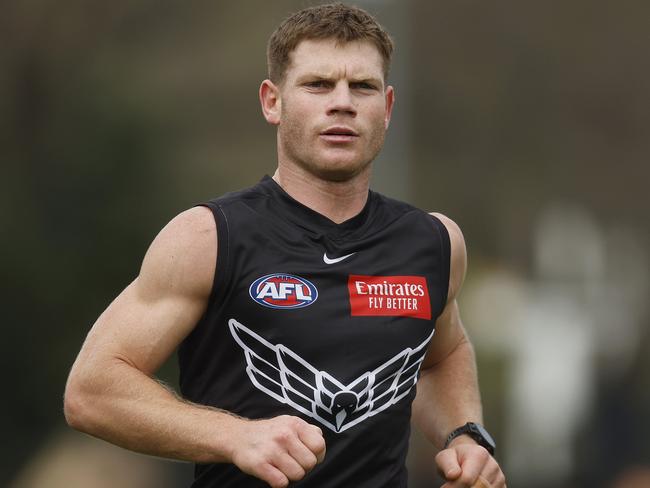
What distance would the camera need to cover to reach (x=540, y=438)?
65.1 feet

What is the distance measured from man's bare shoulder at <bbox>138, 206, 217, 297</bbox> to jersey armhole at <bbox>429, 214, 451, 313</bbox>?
101 cm

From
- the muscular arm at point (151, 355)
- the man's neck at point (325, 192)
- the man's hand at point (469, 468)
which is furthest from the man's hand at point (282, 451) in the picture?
the man's neck at point (325, 192)

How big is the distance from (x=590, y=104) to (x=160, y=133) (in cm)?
2962

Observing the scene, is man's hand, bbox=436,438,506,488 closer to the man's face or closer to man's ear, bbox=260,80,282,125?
the man's face

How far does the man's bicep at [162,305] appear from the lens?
5.21 meters

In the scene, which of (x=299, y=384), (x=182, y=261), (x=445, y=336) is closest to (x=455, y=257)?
(x=445, y=336)

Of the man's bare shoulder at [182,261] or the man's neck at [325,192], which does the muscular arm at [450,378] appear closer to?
the man's neck at [325,192]

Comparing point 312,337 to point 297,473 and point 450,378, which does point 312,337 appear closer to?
point 297,473

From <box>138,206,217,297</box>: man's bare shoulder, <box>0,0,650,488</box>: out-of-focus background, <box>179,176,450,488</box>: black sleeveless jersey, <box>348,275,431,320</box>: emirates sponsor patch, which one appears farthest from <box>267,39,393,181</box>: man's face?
<box>0,0,650,488</box>: out-of-focus background

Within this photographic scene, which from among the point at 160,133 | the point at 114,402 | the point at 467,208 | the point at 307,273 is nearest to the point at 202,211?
the point at 307,273

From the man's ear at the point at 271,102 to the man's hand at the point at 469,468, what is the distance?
1446 millimetres

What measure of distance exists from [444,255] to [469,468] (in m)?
0.86

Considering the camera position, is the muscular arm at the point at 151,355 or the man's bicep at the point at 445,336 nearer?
the muscular arm at the point at 151,355

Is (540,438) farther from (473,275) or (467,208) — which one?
(467,208)
